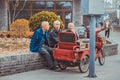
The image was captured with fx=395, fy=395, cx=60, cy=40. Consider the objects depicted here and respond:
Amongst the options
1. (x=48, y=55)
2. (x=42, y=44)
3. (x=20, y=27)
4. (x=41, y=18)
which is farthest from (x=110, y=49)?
(x=48, y=55)

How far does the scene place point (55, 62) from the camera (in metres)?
12.0

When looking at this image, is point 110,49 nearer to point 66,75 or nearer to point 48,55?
point 48,55

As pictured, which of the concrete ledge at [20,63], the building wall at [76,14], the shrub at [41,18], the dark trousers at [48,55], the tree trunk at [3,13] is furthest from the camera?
the building wall at [76,14]

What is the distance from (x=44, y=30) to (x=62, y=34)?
2.43 feet

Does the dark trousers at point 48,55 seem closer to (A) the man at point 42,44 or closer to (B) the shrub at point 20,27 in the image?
(A) the man at point 42,44

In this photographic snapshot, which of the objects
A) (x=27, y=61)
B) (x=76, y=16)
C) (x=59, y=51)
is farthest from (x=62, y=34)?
(x=76, y=16)

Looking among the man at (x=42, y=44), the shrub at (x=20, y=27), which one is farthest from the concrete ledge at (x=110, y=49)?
the man at (x=42, y=44)

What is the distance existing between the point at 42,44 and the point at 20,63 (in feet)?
4.48

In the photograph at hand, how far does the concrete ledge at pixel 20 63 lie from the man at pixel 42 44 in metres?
0.22

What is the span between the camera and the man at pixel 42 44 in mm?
11859

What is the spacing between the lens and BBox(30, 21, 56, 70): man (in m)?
11.9

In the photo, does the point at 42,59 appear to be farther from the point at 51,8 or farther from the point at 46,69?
the point at 51,8

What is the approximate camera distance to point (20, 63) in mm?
10977

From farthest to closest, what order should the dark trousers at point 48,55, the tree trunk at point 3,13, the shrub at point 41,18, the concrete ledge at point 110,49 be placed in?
1. the tree trunk at point 3,13
2. the shrub at point 41,18
3. the concrete ledge at point 110,49
4. the dark trousers at point 48,55
